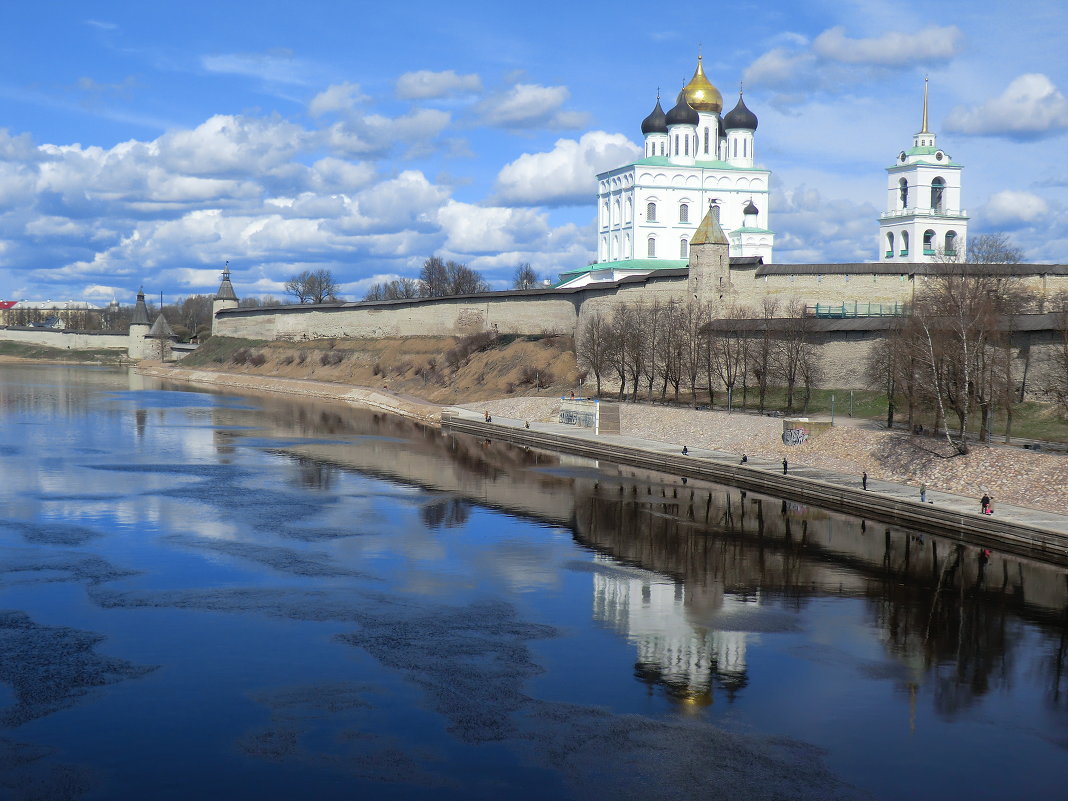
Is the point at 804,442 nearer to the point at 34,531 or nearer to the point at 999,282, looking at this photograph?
the point at 999,282

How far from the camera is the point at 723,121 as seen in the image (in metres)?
63.0

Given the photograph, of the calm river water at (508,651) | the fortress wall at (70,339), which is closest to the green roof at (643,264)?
the calm river water at (508,651)

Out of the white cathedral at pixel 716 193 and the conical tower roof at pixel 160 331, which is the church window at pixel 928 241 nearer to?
the white cathedral at pixel 716 193

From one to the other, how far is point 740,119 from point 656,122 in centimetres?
483

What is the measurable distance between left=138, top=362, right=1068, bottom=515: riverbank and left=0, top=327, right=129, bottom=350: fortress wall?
66234 mm

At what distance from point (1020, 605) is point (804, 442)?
466 inches

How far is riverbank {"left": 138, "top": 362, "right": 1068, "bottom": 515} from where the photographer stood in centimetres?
1970

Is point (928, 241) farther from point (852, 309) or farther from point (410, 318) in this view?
point (410, 318)

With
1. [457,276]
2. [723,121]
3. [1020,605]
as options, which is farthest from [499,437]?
[457,276]

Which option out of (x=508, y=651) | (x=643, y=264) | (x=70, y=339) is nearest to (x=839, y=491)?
(x=508, y=651)

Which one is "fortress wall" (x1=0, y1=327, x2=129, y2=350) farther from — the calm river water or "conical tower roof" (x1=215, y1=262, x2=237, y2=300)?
the calm river water

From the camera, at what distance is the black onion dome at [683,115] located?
61.0m

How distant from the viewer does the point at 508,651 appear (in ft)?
41.0

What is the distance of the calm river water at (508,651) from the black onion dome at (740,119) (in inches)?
1722
